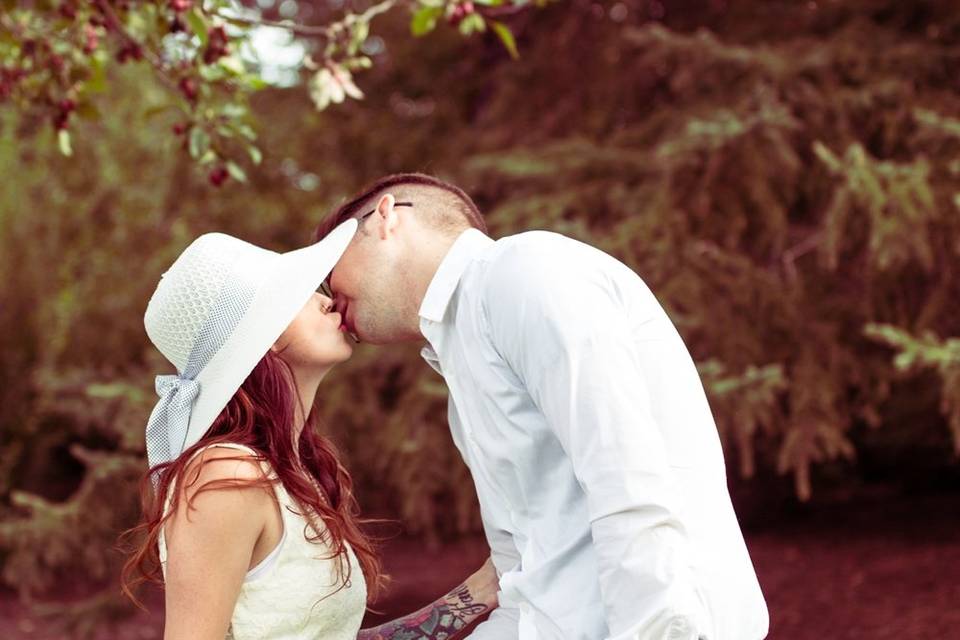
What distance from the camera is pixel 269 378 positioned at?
218 centimetres

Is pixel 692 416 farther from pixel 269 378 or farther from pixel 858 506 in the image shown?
pixel 858 506

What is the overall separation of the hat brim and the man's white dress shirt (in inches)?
9.4

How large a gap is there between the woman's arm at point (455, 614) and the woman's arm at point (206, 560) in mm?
584

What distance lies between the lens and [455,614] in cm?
249

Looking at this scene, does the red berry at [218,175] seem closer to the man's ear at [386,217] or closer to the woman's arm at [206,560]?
the man's ear at [386,217]

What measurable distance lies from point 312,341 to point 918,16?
15.6 feet

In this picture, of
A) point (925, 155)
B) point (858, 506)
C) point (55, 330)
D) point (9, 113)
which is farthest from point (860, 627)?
point (9, 113)

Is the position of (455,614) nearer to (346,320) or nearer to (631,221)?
(346,320)

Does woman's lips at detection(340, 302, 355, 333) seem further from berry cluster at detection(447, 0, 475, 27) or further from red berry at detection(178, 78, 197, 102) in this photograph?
red berry at detection(178, 78, 197, 102)

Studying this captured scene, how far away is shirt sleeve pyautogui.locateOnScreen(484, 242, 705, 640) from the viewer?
1.65 m

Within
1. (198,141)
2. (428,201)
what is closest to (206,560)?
(428,201)

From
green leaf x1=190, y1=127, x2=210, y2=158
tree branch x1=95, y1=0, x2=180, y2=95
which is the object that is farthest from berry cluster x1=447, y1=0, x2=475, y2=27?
tree branch x1=95, y1=0, x2=180, y2=95

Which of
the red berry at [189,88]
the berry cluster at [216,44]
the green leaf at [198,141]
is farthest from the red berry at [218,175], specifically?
the berry cluster at [216,44]

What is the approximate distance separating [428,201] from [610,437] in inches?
30.1
